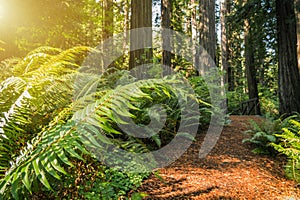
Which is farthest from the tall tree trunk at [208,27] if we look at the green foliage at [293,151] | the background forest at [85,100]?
the green foliage at [293,151]

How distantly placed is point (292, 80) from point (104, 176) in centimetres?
576

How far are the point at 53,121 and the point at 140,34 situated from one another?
3425 millimetres

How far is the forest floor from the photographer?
2430 mm

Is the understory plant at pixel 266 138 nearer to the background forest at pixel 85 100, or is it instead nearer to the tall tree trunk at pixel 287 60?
A: the background forest at pixel 85 100

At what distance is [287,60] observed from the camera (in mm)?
6113

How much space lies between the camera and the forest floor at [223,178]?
95.7 inches

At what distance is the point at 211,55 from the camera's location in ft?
23.5

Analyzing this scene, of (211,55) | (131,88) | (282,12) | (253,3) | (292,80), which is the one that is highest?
(253,3)

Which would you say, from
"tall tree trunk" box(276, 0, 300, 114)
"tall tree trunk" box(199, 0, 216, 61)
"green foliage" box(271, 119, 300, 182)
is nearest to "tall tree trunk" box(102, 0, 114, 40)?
"tall tree trunk" box(199, 0, 216, 61)

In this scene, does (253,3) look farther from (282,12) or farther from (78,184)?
(78,184)

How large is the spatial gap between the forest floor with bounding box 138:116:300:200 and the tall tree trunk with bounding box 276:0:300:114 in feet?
9.85

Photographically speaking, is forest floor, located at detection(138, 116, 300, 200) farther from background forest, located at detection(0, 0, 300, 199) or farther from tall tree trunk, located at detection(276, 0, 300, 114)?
tall tree trunk, located at detection(276, 0, 300, 114)

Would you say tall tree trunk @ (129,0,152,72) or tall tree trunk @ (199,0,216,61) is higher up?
tall tree trunk @ (199,0,216,61)

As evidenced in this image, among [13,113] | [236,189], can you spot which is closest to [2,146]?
[13,113]
